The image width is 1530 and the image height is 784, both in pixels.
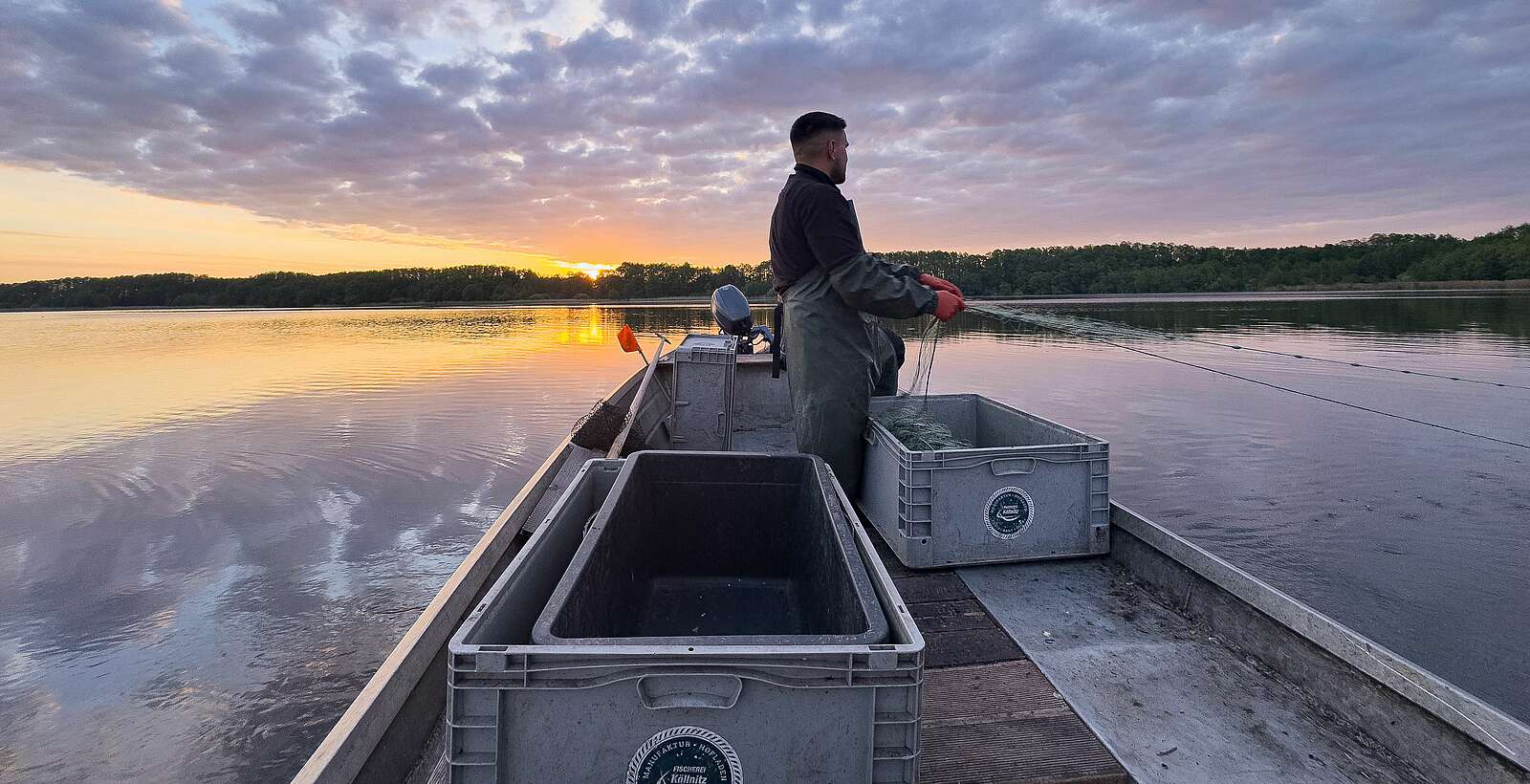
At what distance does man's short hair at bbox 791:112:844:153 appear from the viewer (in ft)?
11.6

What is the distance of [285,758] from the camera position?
11.0 ft

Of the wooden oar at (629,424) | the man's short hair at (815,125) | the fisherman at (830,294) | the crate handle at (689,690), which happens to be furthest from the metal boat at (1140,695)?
the man's short hair at (815,125)

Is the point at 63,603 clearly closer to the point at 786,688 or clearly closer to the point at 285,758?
the point at 285,758

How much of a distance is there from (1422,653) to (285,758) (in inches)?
244

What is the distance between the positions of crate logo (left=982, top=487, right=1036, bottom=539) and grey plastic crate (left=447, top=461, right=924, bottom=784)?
203cm

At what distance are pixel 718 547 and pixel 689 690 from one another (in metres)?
1.79

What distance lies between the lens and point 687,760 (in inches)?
52.4

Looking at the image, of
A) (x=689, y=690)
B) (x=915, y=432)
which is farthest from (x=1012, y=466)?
(x=689, y=690)

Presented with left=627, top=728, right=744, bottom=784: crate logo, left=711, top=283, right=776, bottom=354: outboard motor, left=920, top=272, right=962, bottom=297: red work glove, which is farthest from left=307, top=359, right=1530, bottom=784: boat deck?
left=711, top=283, right=776, bottom=354: outboard motor

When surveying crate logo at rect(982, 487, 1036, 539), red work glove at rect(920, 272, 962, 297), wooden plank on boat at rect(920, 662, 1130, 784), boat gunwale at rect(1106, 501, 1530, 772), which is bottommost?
wooden plank on boat at rect(920, 662, 1130, 784)

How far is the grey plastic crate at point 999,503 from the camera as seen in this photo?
314cm

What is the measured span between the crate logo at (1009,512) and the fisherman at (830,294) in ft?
2.56

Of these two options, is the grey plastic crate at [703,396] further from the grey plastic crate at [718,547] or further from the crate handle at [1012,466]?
the crate handle at [1012,466]

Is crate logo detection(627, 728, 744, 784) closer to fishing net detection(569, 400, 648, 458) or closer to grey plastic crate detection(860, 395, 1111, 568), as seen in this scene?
grey plastic crate detection(860, 395, 1111, 568)
